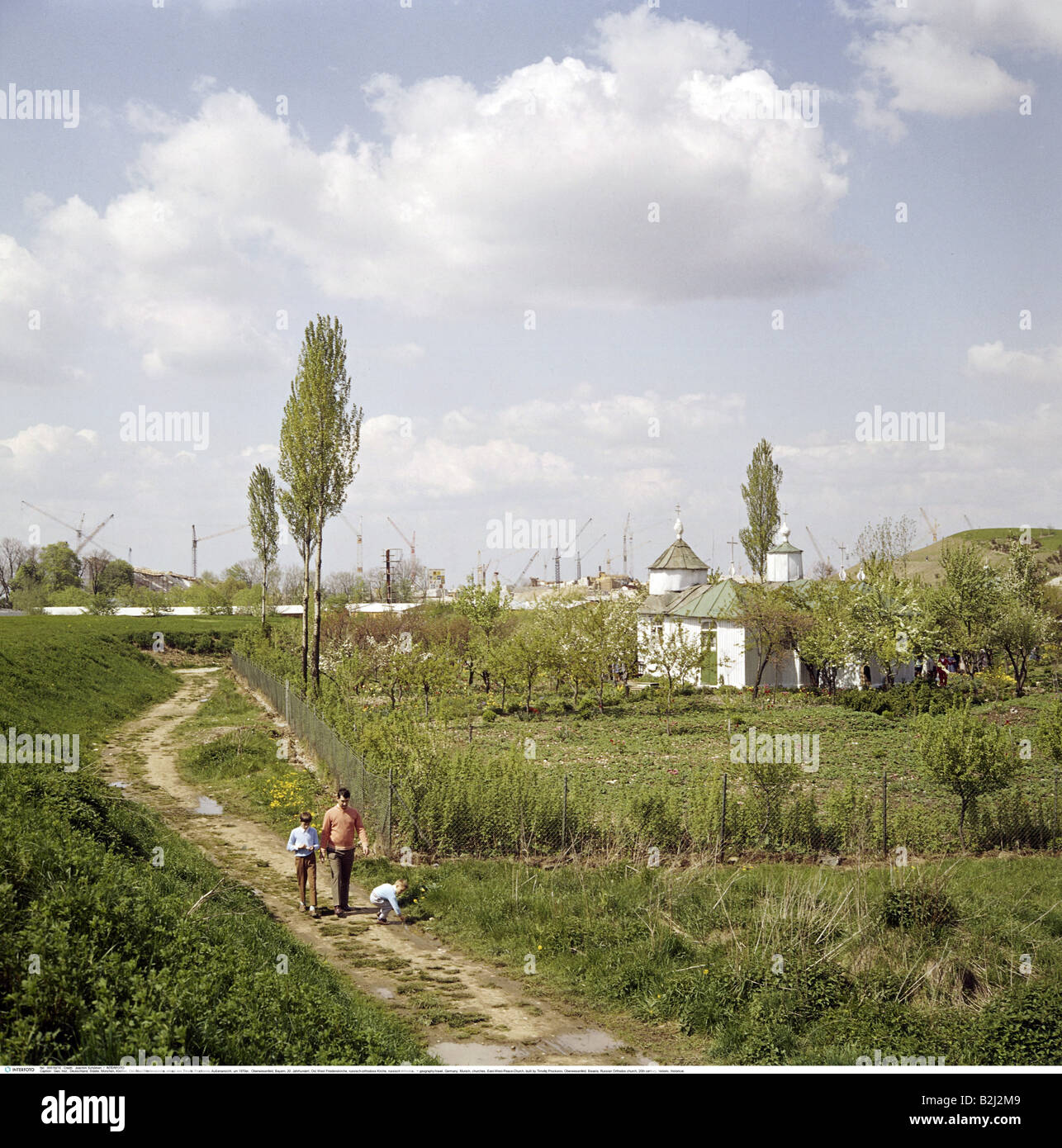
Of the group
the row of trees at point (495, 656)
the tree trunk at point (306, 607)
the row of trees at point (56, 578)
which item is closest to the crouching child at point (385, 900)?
the row of trees at point (495, 656)

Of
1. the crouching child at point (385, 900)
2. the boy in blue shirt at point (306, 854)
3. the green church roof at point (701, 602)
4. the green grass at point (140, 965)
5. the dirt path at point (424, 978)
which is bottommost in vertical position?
the dirt path at point (424, 978)

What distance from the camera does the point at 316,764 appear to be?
2295 cm

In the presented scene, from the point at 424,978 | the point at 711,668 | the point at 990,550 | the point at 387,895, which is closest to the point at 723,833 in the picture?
the point at 387,895

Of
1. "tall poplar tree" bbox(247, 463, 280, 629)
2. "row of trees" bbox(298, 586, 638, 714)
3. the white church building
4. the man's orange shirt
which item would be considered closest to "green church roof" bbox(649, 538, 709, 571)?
the white church building

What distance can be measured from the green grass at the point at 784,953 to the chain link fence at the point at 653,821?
1284mm

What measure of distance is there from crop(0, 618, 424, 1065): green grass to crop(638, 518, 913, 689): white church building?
1186 inches

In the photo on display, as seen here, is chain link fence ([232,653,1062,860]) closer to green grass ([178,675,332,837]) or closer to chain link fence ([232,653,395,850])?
chain link fence ([232,653,395,850])

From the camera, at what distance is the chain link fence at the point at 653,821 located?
52.5 feet

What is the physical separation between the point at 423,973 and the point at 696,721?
25750mm

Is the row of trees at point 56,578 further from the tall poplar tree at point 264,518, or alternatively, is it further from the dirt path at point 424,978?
the dirt path at point 424,978

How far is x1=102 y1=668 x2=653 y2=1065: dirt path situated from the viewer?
29.5 feet

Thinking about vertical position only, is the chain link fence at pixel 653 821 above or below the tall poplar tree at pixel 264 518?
below
